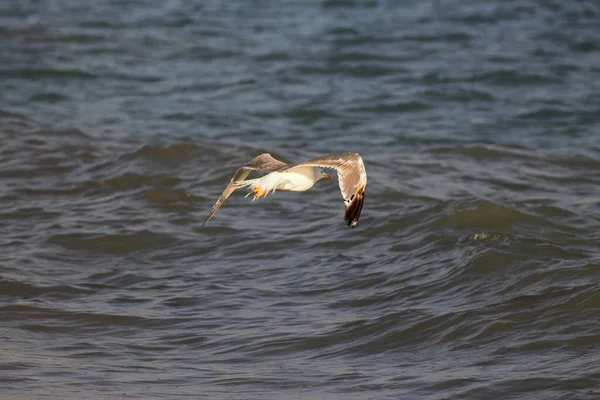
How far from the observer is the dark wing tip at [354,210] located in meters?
6.02

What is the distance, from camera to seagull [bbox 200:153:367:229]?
6.13m

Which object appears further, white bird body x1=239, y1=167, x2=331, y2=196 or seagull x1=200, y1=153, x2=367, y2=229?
white bird body x1=239, y1=167, x2=331, y2=196

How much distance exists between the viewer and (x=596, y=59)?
45.5 ft

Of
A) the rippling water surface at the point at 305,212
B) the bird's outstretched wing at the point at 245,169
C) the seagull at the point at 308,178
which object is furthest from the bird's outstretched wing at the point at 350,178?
the rippling water surface at the point at 305,212

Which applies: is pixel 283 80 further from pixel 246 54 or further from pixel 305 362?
pixel 305 362

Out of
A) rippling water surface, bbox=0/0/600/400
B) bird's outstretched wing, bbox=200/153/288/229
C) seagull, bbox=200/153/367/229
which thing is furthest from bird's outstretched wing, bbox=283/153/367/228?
rippling water surface, bbox=0/0/600/400

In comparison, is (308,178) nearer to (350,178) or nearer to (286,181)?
(286,181)

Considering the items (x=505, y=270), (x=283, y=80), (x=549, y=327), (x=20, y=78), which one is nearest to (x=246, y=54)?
(x=283, y=80)

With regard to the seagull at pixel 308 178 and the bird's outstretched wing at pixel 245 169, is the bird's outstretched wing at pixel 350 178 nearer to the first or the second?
the seagull at pixel 308 178

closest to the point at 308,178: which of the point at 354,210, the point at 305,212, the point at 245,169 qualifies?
the point at 245,169

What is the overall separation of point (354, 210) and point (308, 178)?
108 centimetres

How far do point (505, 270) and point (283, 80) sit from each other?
697 cm

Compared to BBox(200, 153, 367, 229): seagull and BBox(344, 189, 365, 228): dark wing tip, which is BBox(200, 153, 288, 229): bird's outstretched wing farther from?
BBox(344, 189, 365, 228): dark wing tip

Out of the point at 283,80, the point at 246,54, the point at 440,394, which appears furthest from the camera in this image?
the point at 246,54
